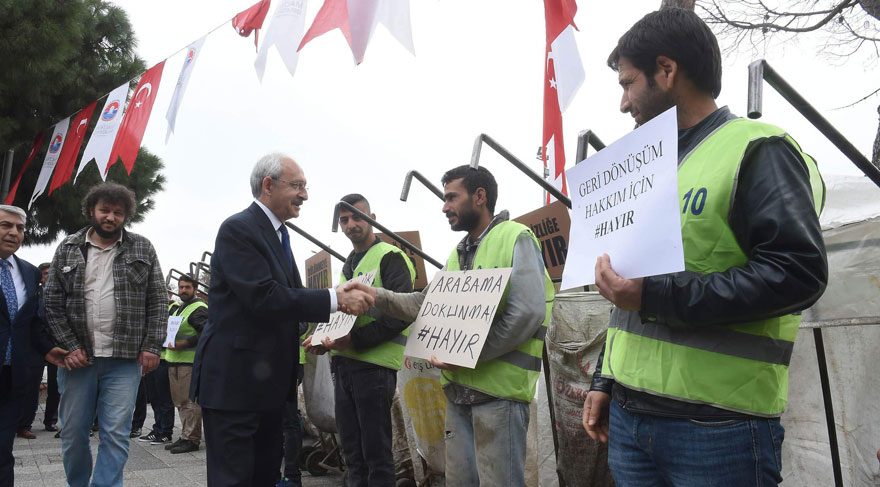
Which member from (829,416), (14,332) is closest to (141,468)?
(14,332)

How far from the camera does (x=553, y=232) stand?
4.04 meters

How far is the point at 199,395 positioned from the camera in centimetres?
288

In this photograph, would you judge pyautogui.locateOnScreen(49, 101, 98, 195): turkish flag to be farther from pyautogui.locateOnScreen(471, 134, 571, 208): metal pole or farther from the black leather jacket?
the black leather jacket

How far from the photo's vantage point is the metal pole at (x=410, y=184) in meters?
4.48

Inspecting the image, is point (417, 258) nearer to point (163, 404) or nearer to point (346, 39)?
point (346, 39)

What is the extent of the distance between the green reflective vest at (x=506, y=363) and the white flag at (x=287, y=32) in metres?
3.43

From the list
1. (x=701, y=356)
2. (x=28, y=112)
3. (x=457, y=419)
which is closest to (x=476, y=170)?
(x=457, y=419)

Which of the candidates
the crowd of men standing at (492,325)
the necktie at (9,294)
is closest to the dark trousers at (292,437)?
the crowd of men standing at (492,325)

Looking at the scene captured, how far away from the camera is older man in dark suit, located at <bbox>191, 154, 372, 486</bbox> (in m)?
2.81

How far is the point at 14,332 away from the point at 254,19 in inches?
157

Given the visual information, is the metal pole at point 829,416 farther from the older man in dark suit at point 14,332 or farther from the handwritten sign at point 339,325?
the older man in dark suit at point 14,332

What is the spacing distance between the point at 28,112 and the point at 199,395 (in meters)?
10.8

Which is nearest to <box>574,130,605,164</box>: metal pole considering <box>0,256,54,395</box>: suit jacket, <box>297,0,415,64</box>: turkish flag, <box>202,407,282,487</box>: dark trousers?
<box>202,407,282,487</box>: dark trousers

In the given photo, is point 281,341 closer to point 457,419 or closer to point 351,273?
point 457,419
